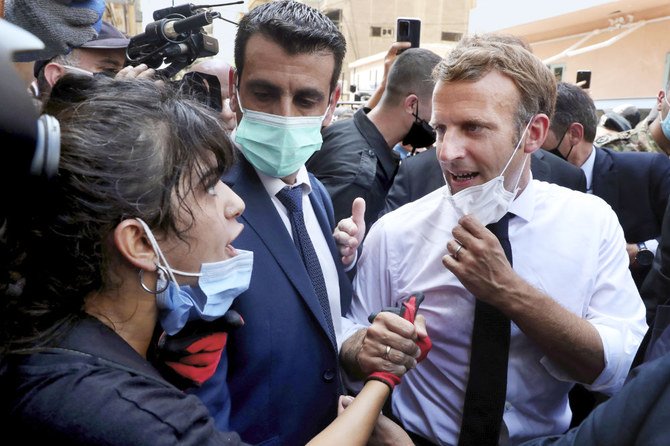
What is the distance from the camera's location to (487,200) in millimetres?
1720

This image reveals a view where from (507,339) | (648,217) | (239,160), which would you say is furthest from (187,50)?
(648,217)

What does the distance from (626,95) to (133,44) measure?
1345 centimetres

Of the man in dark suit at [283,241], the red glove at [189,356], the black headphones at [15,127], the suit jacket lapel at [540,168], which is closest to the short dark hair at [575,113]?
the suit jacket lapel at [540,168]

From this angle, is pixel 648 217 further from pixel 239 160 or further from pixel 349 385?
pixel 239 160

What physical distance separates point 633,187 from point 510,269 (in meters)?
1.96

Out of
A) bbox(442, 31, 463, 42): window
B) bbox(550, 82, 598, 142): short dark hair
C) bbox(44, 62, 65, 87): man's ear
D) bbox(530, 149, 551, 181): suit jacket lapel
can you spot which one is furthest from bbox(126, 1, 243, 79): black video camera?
bbox(442, 31, 463, 42): window

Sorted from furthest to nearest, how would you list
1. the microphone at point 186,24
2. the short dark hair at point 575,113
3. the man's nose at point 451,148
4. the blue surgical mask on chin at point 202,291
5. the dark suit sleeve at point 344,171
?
the short dark hair at point 575,113 < the dark suit sleeve at point 344,171 < the microphone at point 186,24 < the man's nose at point 451,148 < the blue surgical mask on chin at point 202,291

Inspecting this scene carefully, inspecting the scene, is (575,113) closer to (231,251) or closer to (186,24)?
(186,24)

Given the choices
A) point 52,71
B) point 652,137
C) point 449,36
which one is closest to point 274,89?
point 52,71

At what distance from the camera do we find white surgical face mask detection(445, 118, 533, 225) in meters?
1.71

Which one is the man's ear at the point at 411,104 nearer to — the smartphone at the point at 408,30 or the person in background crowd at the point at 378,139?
the person in background crowd at the point at 378,139

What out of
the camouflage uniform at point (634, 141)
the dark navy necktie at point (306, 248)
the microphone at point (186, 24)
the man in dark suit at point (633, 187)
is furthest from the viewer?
the camouflage uniform at point (634, 141)

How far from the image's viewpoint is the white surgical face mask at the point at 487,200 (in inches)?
67.4

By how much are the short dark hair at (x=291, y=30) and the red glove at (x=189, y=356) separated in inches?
38.7
